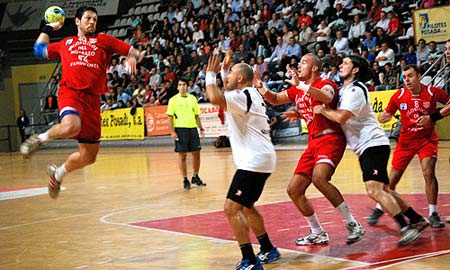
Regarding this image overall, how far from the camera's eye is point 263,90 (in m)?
8.62

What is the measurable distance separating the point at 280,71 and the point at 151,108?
643 cm

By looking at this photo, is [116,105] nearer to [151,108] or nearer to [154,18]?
[151,108]

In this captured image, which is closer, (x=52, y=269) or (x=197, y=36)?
(x=52, y=269)

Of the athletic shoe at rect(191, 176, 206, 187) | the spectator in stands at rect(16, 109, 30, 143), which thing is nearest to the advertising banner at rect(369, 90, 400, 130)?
the athletic shoe at rect(191, 176, 206, 187)

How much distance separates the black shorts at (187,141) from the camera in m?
14.8

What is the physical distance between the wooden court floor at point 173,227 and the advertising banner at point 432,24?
5930mm

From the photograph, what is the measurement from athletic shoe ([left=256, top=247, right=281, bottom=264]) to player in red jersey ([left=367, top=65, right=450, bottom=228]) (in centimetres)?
215

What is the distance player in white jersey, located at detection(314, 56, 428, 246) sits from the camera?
792 centimetres

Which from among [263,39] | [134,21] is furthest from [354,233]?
[134,21]

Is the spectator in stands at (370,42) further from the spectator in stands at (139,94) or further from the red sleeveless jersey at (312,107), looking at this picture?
the red sleeveless jersey at (312,107)

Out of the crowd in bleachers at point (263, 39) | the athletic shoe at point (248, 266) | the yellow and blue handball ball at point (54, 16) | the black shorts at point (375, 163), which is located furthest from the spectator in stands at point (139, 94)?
the athletic shoe at point (248, 266)

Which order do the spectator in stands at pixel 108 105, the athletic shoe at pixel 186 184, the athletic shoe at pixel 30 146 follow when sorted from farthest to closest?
1. the spectator in stands at pixel 108 105
2. the athletic shoe at pixel 186 184
3. the athletic shoe at pixel 30 146

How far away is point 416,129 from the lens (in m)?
9.27

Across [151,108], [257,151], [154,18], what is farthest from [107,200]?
[154,18]
